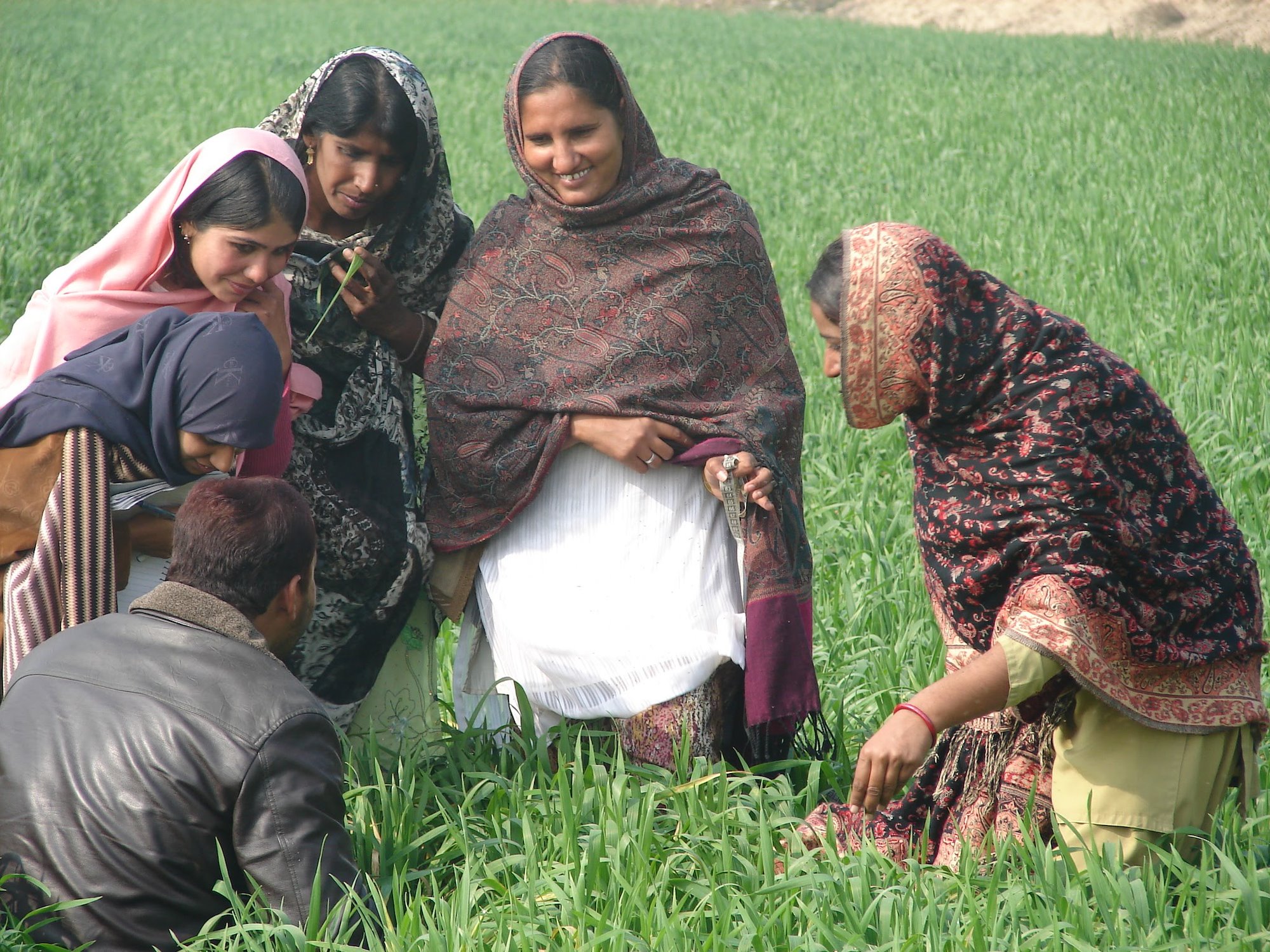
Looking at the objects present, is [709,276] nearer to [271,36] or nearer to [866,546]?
[866,546]

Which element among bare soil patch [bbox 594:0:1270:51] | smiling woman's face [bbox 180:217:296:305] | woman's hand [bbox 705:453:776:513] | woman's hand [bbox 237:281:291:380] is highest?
bare soil patch [bbox 594:0:1270:51]

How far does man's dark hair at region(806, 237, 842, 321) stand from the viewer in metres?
2.31

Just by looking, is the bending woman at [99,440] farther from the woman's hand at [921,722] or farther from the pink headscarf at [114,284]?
Result: the woman's hand at [921,722]

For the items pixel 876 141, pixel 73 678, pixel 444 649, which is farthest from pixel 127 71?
pixel 73 678

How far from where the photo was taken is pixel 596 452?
2828 millimetres

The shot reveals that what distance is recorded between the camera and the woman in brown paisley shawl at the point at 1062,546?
84.7 inches

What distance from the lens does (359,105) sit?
9.21 feet

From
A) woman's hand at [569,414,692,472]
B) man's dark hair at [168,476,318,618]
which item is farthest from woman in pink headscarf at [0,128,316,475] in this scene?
woman's hand at [569,414,692,472]

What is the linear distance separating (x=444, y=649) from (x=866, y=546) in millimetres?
1457

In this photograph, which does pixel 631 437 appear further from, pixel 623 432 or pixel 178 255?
pixel 178 255

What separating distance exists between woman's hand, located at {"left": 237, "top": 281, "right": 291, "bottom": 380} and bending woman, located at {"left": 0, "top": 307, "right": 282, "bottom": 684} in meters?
0.32

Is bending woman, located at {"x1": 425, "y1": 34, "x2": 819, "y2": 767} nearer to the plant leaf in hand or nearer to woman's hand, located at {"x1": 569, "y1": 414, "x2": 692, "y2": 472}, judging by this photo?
woman's hand, located at {"x1": 569, "y1": 414, "x2": 692, "y2": 472}

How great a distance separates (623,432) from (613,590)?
0.35 metres

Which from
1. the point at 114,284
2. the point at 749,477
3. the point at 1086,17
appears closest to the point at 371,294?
the point at 114,284
